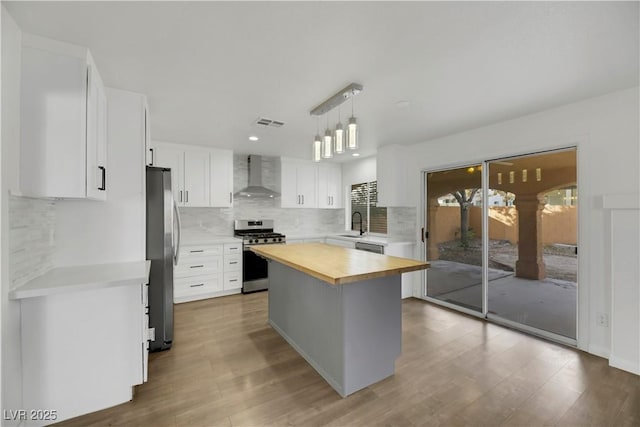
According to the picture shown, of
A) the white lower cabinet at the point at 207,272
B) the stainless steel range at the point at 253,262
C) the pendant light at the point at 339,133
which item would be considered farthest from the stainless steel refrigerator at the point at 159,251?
the stainless steel range at the point at 253,262

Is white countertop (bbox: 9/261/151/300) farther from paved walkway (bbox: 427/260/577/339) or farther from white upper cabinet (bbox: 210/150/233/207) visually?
paved walkway (bbox: 427/260/577/339)

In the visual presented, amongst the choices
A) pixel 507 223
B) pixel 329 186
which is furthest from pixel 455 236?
pixel 329 186

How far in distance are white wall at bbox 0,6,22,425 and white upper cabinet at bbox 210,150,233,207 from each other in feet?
9.54

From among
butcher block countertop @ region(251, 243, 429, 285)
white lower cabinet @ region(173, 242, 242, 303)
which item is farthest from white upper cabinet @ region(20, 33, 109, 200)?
white lower cabinet @ region(173, 242, 242, 303)

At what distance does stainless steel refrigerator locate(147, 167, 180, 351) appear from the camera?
105 inches

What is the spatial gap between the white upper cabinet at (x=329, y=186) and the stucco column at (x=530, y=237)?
3303mm

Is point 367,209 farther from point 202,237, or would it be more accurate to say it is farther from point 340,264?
point 340,264

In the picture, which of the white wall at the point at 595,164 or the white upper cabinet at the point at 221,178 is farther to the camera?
the white upper cabinet at the point at 221,178

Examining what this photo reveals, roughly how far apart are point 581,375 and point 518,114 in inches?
99.1

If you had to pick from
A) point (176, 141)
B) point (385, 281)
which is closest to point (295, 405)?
point (385, 281)

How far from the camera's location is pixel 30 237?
5.91 ft

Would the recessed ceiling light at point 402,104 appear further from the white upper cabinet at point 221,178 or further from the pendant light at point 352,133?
the white upper cabinet at point 221,178

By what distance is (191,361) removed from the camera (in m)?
2.49

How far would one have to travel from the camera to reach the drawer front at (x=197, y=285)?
4070 millimetres
